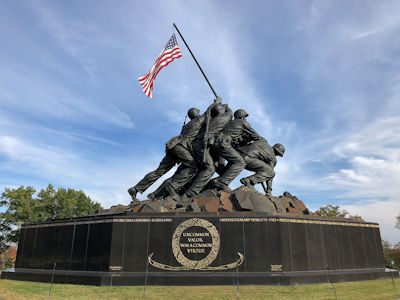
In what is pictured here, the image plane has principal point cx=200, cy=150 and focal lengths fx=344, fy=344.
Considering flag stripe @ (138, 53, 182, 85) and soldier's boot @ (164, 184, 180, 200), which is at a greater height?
flag stripe @ (138, 53, 182, 85)

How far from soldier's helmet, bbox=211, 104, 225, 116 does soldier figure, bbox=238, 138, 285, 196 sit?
6.79 feet

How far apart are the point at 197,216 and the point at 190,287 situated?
2.54 m

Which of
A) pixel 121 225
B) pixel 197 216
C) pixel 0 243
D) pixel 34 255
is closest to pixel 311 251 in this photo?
pixel 197 216

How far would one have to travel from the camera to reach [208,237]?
12.4 metres

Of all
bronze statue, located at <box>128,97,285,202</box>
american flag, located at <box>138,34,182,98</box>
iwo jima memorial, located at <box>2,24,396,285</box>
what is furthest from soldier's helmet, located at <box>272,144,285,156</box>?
american flag, located at <box>138,34,182,98</box>

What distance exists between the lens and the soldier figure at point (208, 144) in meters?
16.2

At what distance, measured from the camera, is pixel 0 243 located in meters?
43.7

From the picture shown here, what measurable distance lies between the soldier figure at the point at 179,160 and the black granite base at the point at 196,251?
12.8ft

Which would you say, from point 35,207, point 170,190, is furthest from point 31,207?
point 170,190

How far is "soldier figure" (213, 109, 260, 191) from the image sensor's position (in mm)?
15930

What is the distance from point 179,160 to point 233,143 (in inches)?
111

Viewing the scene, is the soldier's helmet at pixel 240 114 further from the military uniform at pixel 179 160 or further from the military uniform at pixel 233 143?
the military uniform at pixel 179 160

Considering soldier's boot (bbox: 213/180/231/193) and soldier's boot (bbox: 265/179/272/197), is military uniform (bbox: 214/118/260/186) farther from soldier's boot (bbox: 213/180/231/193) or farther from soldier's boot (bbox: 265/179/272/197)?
soldier's boot (bbox: 265/179/272/197)

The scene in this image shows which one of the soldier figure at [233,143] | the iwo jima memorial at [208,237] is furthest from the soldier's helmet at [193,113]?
the soldier figure at [233,143]
